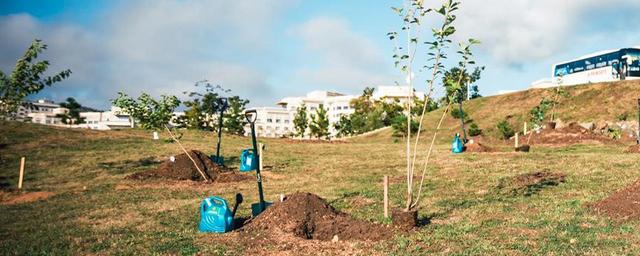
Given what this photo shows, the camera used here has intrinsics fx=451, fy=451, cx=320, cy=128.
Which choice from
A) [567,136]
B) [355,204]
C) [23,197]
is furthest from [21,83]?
[567,136]

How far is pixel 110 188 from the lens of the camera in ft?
59.8

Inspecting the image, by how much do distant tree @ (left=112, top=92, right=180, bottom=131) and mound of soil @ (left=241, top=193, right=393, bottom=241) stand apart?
1097cm

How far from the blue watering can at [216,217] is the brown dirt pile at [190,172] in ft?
29.9

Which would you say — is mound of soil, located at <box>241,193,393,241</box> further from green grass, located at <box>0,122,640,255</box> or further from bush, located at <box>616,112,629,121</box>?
bush, located at <box>616,112,629,121</box>

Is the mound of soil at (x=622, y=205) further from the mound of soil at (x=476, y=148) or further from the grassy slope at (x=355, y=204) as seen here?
the mound of soil at (x=476, y=148)

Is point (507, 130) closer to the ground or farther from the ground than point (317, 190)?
farther from the ground

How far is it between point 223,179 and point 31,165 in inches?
541

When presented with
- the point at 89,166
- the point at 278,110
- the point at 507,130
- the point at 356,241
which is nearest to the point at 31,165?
the point at 89,166

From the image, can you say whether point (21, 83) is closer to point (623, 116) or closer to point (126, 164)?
point (126, 164)

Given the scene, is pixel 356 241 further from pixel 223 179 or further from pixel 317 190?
pixel 223 179

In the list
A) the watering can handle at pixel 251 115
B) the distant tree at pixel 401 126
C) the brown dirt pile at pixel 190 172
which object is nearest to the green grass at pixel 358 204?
the brown dirt pile at pixel 190 172

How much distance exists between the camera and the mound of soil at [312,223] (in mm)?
9391

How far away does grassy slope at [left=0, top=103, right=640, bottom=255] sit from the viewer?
346 inches

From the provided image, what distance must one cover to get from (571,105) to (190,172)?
48.2 metres
